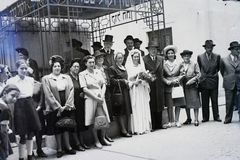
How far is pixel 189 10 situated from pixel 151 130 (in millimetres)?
3746

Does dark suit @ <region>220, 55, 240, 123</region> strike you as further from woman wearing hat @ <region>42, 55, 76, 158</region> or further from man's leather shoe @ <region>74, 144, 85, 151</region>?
woman wearing hat @ <region>42, 55, 76, 158</region>

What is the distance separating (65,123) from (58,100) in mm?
404

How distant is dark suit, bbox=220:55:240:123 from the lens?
→ 6844 mm

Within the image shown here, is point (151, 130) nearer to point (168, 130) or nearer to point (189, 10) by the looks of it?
point (168, 130)

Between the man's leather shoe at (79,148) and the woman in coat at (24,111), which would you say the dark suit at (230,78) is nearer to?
the man's leather shoe at (79,148)

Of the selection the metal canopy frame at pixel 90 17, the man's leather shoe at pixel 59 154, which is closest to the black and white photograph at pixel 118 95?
the man's leather shoe at pixel 59 154

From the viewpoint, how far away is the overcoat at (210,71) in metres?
7.36

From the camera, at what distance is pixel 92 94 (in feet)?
19.2

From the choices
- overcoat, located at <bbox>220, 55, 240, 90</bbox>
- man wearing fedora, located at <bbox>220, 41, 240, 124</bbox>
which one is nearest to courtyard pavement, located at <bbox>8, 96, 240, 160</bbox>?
man wearing fedora, located at <bbox>220, 41, 240, 124</bbox>

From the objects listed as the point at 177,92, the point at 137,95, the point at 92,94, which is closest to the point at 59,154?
the point at 92,94

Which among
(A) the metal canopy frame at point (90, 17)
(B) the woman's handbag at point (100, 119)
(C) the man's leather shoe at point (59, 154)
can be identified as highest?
(A) the metal canopy frame at point (90, 17)

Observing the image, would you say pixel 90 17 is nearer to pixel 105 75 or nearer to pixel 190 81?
pixel 190 81

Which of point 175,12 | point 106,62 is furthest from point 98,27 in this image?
point 106,62

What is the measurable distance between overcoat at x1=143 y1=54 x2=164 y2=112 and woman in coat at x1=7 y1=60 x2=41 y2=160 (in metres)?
2.92
